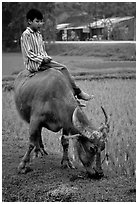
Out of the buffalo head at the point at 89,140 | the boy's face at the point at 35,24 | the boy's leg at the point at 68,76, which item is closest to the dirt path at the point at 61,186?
the buffalo head at the point at 89,140

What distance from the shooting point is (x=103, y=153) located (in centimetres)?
355

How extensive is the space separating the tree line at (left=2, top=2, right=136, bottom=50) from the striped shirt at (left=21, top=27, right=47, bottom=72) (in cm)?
501

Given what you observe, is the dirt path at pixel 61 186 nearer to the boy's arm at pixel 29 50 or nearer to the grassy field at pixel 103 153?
the grassy field at pixel 103 153

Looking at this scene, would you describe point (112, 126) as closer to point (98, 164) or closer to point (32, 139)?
point (32, 139)

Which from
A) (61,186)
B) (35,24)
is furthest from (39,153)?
(35,24)

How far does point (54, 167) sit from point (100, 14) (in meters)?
7.20

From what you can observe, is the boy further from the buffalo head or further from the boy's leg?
the buffalo head

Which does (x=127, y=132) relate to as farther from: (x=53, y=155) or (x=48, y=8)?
(x=48, y=8)

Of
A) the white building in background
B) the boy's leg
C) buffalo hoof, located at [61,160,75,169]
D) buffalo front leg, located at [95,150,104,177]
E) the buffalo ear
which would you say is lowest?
buffalo hoof, located at [61,160,75,169]

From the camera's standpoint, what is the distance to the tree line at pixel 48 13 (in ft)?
26.3

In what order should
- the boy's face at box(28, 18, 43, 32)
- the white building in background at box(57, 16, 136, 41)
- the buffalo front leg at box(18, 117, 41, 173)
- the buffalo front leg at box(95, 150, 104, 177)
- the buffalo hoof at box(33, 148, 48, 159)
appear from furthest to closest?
the white building in background at box(57, 16, 136, 41) → the buffalo hoof at box(33, 148, 48, 159) → the boy's face at box(28, 18, 43, 32) → the buffalo front leg at box(18, 117, 41, 173) → the buffalo front leg at box(95, 150, 104, 177)

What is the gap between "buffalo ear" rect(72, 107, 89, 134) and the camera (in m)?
2.62

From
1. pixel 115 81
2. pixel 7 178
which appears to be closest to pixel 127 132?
pixel 7 178

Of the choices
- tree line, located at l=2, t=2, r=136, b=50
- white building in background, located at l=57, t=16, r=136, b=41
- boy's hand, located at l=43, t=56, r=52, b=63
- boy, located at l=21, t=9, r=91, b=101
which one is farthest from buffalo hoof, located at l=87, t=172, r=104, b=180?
white building in background, located at l=57, t=16, r=136, b=41
